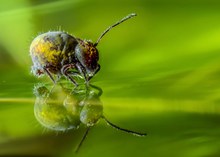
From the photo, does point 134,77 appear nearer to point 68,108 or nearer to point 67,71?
point 67,71

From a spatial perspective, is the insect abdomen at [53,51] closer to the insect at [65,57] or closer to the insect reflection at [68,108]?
the insect at [65,57]

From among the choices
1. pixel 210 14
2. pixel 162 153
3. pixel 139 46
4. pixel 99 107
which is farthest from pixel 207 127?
pixel 210 14

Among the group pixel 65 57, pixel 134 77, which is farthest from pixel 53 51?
pixel 134 77

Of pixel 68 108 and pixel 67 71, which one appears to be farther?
pixel 67 71

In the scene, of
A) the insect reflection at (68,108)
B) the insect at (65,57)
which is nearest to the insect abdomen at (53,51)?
the insect at (65,57)

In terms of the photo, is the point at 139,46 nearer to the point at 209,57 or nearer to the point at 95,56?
the point at 209,57

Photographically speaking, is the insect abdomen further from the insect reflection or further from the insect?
the insect reflection
